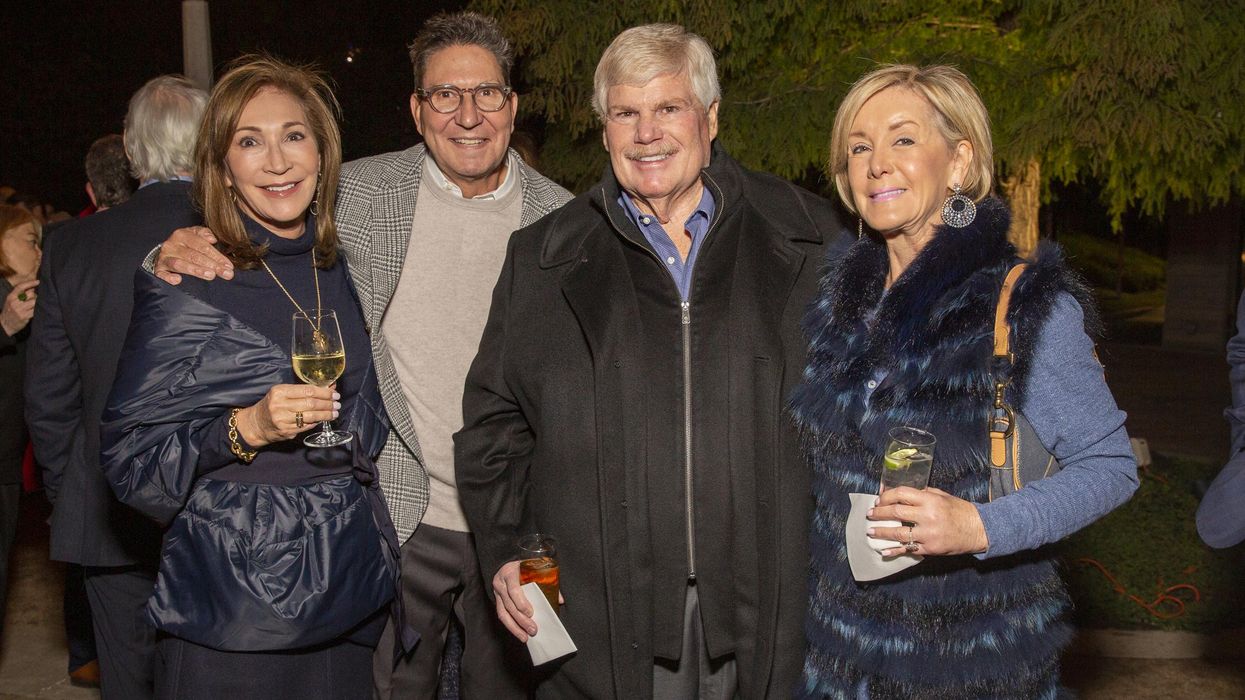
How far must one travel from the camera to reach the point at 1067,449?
241cm

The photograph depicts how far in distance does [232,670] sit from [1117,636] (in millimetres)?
4382

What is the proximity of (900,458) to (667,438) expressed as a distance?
28.5 inches

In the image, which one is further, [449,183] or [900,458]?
[449,183]

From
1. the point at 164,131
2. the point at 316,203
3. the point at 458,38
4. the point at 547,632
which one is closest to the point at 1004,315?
the point at 547,632

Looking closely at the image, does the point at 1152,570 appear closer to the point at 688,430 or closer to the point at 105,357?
the point at 688,430

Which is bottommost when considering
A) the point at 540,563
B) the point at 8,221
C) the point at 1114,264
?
the point at 1114,264

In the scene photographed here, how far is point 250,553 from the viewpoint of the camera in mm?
2697

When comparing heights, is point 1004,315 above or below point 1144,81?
below

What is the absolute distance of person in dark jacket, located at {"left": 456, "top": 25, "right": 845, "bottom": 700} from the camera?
2.81 m

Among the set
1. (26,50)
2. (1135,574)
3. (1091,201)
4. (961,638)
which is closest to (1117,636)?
(1135,574)

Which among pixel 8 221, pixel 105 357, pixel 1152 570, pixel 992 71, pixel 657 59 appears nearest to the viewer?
pixel 657 59

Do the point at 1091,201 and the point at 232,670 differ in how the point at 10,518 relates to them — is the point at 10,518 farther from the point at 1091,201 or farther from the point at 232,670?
the point at 1091,201

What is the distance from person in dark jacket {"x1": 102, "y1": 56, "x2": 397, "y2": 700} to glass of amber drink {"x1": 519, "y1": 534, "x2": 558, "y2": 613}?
15.3 inches

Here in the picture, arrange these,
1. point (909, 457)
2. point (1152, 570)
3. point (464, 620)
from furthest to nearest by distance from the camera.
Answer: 1. point (1152, 570)
2. point (464, 620)
3. point (909, 457)
